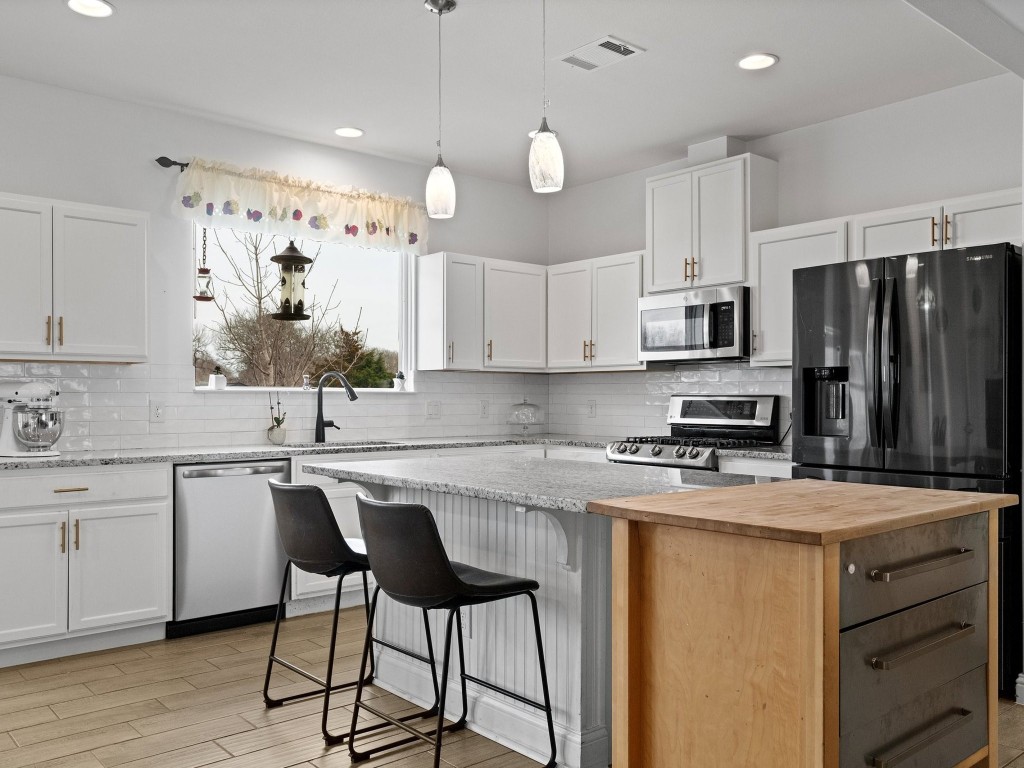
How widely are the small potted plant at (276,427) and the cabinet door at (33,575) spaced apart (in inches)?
52.5

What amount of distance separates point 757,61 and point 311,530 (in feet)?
9.48

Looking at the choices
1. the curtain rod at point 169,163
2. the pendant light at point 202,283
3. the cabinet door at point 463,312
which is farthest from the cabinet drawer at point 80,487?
the cabinet door at point 463,312

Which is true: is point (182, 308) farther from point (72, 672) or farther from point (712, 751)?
point (712, 751)

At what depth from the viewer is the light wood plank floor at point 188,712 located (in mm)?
2760

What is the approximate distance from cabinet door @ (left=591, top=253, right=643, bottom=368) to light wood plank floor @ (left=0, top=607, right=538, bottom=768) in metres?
2.44

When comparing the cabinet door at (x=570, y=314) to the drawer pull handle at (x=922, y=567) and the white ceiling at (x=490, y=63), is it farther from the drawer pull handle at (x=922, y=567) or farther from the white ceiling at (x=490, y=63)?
the drawer pull handle at (x=922, y=567)

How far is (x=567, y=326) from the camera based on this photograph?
5855 millimetres

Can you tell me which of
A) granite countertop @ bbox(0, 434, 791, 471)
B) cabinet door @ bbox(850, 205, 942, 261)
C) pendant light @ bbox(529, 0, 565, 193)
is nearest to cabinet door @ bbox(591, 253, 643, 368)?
granite countertop @ bbox(0, 434, 791, 471)

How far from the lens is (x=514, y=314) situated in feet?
19.1

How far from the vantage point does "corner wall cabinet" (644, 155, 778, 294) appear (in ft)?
15.8

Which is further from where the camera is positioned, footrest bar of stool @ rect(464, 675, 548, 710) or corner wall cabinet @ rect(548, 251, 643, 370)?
corner wall cabinet @ rect(548, 251, 643, 370)

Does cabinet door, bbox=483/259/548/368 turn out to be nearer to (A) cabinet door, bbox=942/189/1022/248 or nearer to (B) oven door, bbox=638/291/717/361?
(B) oven door, bbox=638/291/717/361

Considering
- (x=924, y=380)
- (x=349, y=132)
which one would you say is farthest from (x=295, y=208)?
(x=924, y=380)

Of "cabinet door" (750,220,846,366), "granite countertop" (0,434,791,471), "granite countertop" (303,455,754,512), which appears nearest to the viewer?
"granite countertop" (303,455,754,512)
